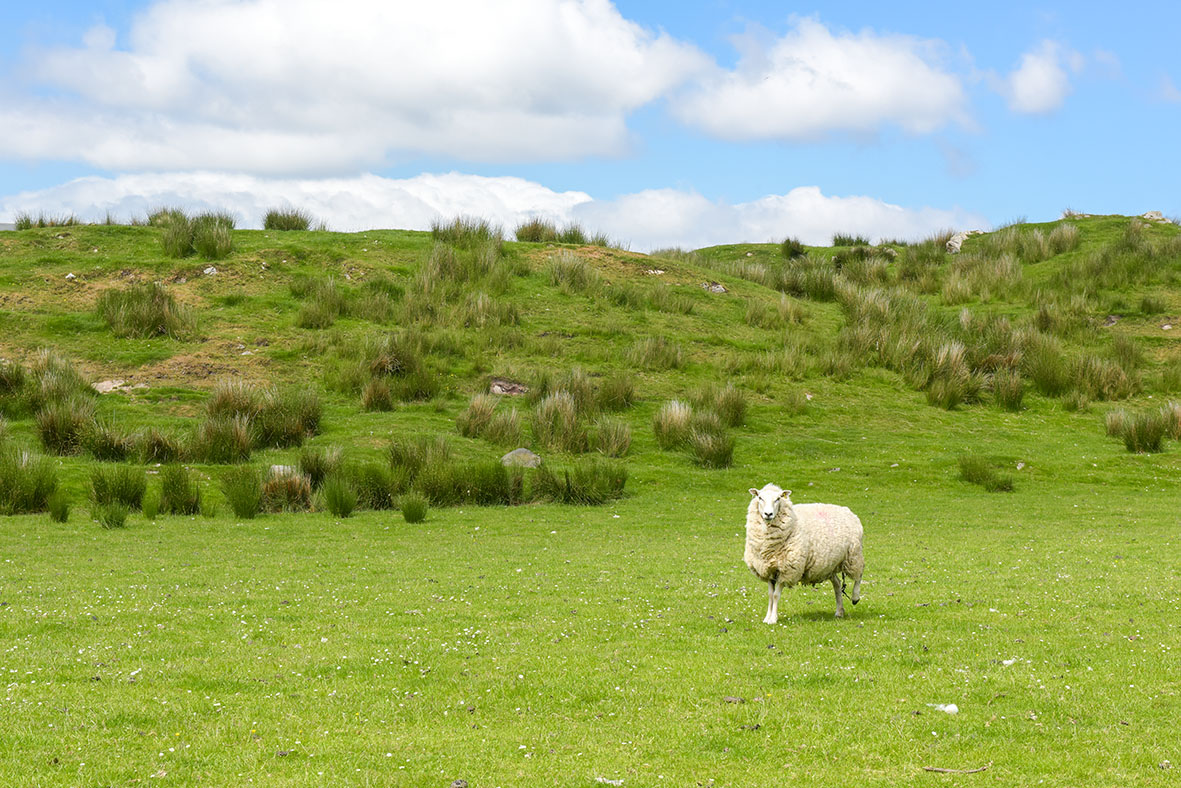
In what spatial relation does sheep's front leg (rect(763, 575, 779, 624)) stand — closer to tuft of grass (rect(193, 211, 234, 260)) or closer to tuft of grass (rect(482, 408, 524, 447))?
tuft of grass (rect(482, 408, 524, 447))

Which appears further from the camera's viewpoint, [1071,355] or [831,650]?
[1071,355]

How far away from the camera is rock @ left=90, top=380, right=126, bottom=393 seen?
23.7m

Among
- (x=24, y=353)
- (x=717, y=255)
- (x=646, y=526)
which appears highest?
(x=717, y=255)

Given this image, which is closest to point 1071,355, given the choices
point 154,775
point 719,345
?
point 719,345

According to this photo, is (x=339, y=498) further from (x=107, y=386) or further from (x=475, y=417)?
(x=107, y=386)

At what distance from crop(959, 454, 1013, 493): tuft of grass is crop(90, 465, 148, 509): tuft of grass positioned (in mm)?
15148

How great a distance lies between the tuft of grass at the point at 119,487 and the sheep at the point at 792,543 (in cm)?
1189

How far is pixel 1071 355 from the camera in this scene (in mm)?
30438

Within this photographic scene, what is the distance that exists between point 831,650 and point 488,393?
1826 centimetres

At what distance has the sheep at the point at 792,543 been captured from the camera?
30.0ft

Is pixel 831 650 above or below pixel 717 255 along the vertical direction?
below

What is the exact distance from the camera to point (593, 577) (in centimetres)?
1216

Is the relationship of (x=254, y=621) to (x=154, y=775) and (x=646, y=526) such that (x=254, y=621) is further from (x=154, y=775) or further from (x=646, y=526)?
(x=646, y=526)

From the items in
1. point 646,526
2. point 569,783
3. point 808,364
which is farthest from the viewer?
point 808,364
